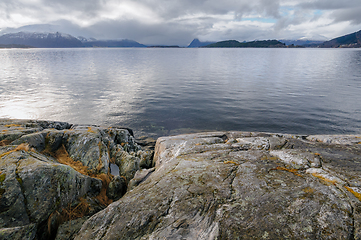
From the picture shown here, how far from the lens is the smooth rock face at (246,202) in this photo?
3982 millimetres

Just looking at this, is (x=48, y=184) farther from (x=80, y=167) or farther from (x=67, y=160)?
(x=67, y=160)

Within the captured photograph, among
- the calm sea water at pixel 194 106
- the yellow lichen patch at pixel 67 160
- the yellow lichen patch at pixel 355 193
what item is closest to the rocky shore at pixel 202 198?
the yellow lichen patch at pixel 355 193

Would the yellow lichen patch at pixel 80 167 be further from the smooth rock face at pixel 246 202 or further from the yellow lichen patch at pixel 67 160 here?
the smooth rock face at pixel 246 202

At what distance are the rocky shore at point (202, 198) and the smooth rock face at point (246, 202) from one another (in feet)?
0.08

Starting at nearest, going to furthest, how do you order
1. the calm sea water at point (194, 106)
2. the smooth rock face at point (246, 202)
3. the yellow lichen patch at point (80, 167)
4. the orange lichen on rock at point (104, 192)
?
the smooth rock face at point (246, 202)
the orange lichen on rock at point (104, 192)
the yellow lichen patch at point (80, 167)
the calm sea water at point (194, 106)

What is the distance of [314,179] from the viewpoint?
5461 mm

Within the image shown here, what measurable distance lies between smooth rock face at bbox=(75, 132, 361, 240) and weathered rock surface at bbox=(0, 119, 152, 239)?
1.61 meters

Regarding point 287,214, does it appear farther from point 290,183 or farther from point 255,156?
point 255,156

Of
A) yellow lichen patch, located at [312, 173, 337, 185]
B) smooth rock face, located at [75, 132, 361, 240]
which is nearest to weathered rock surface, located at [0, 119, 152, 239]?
smooth rock face, located at [75, 132, 361, 240]

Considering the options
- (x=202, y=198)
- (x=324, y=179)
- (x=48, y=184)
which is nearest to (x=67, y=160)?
(x=48, y=184)

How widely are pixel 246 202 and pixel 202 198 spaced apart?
3.97 ft

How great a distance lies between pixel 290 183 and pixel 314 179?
0.83m

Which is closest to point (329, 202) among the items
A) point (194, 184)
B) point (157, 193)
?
point (194, 184)

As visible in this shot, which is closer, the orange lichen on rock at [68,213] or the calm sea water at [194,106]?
the orange lichen on rock at [68,213]
